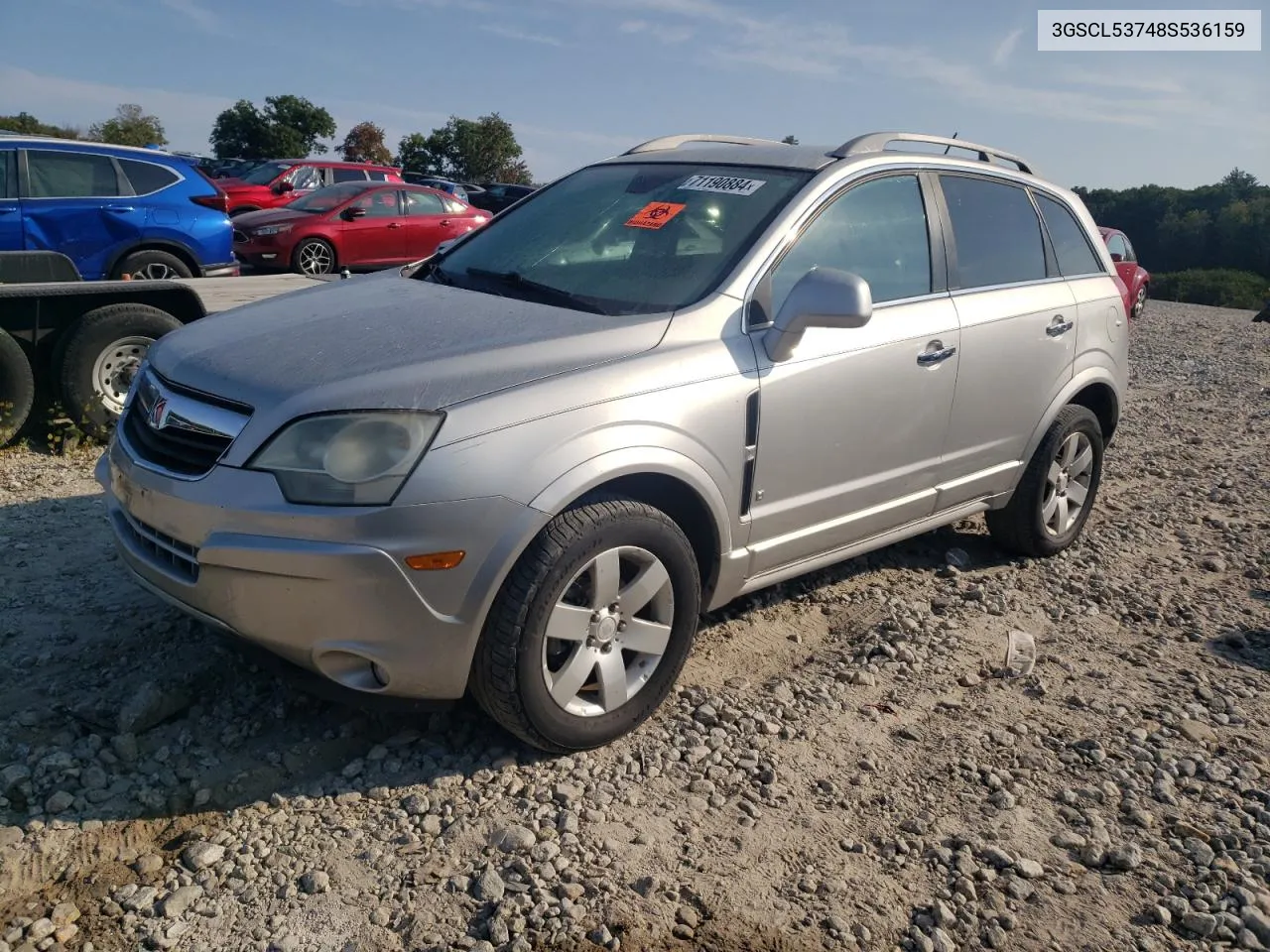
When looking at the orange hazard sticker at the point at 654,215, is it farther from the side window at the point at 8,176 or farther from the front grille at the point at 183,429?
the side window at the point at 8,176

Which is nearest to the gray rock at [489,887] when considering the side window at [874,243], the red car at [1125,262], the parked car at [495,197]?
the side window at [874,243]

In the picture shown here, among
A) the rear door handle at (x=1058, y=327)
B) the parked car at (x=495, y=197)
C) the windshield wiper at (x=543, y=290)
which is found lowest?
the rear door handle at (x=1058, y=327)

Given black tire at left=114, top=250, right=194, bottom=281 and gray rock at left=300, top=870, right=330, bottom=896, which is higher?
black tire at left=114, top=250, right=194, bottom=281

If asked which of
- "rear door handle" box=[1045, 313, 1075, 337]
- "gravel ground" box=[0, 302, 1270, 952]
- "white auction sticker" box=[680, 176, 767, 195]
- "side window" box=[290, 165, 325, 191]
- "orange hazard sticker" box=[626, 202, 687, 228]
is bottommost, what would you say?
"gravel ground" box=[0, 302, 1270, 952]

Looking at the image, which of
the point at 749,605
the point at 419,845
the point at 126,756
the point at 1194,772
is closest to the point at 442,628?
the point at 419,845

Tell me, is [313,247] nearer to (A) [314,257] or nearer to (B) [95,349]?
(A) [314,257]

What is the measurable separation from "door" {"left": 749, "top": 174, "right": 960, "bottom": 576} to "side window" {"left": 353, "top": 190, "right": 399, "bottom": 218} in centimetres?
1243

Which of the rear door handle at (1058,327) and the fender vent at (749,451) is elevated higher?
the rear door handle at (1058,327)

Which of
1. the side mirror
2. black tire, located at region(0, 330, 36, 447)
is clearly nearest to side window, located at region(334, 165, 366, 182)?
black tire, located at region(0, 330, 36, 447)

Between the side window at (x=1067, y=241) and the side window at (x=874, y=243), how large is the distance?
1.12 meters

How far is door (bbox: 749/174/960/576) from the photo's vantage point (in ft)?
11.6

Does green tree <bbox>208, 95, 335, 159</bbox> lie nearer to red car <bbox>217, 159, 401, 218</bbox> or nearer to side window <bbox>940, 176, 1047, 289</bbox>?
red car <bbox>217, 159, 401, 218</bbox>

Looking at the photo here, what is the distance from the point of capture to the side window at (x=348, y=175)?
64.8ft

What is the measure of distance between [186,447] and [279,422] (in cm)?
40
